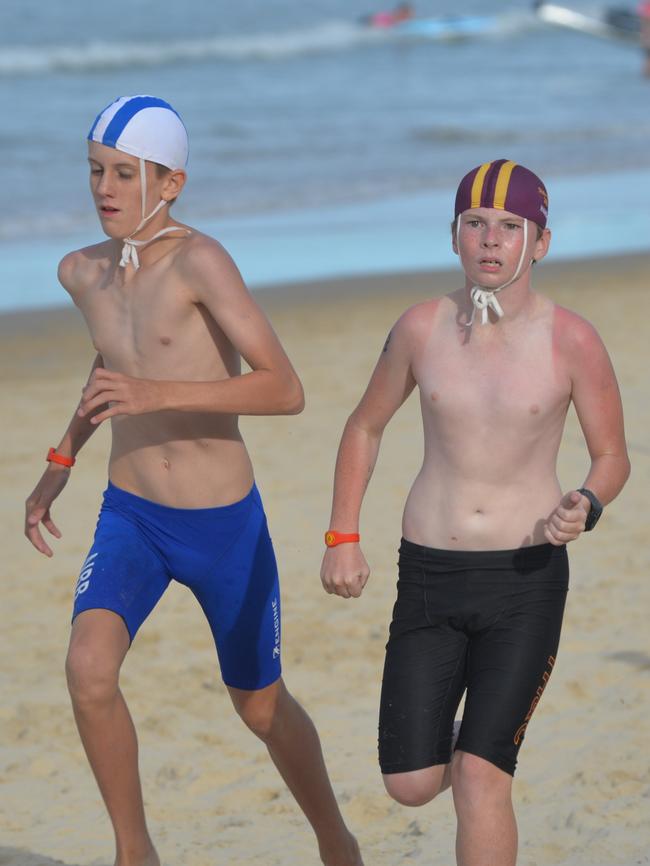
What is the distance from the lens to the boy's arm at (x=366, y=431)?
4070 mm

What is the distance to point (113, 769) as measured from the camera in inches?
162

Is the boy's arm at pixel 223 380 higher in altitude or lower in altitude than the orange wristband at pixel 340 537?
higher

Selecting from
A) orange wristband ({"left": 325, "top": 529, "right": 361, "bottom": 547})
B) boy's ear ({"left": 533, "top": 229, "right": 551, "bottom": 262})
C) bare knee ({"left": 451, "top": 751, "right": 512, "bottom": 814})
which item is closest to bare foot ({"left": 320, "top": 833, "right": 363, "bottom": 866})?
bare knee ({"left": 451, "top": 751, "right": 512, "bottom": 814})

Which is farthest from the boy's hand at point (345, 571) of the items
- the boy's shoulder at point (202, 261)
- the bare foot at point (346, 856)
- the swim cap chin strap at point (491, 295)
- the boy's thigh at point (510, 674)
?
the bare foot at point (346, 856)

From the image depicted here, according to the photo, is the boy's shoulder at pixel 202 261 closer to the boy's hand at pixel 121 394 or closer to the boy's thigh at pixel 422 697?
the boy's hand at pixel 121 394

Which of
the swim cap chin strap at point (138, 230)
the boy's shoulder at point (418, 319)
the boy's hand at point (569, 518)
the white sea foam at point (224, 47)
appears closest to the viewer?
the boy's hand at point (569, 518)

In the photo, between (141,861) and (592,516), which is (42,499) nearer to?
(141,861)

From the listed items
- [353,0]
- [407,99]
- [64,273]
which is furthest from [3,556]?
[353,0]

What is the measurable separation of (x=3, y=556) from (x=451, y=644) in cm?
392

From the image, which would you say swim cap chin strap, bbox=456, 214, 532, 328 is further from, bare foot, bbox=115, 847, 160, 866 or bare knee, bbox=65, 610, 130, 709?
bare foot, bbox=115, 847, 160, 866

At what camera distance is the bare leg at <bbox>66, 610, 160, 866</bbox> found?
13.3ft

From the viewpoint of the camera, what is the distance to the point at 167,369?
14.4 ft

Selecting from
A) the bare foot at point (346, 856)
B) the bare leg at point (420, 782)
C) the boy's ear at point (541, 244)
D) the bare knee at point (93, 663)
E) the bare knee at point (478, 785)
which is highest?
the boy's ear at point (541, 244)

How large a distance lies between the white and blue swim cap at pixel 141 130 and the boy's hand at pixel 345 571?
1.22 m
